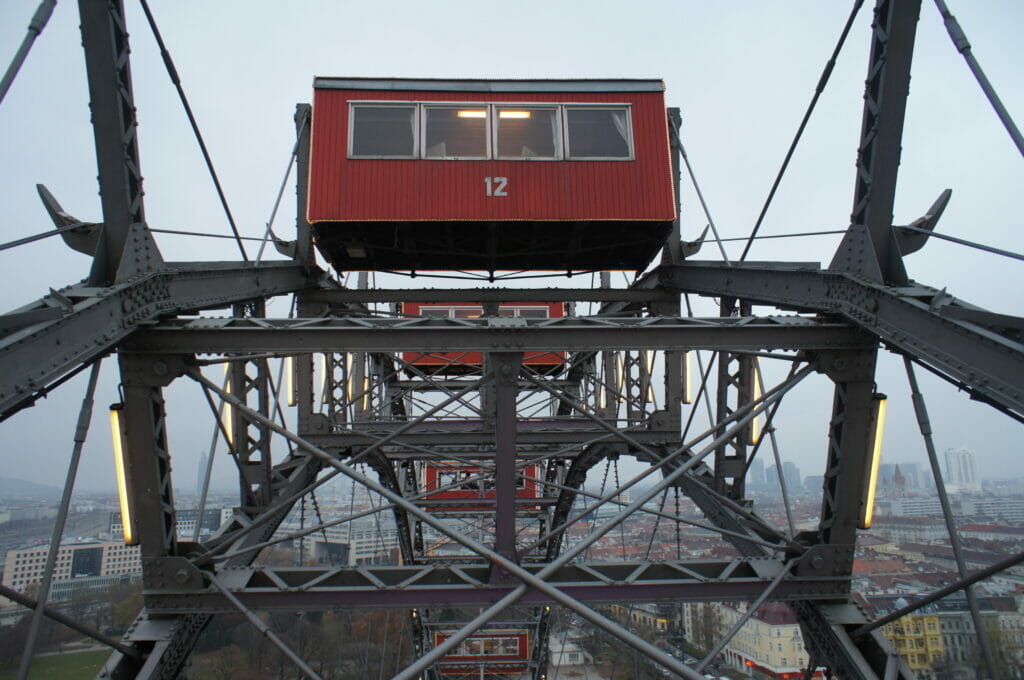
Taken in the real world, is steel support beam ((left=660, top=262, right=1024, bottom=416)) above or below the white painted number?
below

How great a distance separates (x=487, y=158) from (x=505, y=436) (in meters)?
5.83

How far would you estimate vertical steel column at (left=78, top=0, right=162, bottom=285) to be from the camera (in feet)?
22.7

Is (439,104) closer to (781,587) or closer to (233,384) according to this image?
(233,384)

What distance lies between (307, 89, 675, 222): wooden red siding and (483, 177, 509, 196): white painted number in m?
0.07

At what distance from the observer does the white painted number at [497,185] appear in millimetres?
11539

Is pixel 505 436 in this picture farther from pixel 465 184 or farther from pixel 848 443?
pixel 465 184

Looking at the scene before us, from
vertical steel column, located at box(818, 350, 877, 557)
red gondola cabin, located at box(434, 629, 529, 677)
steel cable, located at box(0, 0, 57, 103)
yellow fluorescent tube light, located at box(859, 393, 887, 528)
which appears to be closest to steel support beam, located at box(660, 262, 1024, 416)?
vertical steel column, located at box(818, 350, 877, 557)

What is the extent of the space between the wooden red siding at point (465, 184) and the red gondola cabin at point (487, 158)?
0.06ft

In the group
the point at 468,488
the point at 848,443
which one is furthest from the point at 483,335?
the point at 468,488

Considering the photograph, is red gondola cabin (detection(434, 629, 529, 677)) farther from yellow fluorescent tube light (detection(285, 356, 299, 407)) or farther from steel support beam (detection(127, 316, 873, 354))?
steel support beam (detection(127, 316, 873, 354))

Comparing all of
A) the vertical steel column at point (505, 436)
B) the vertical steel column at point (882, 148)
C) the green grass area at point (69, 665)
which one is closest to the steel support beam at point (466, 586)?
the vertical steel column at point (505, 436)

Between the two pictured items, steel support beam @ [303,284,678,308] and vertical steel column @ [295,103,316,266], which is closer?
vertical steel column @ [295,103,316,266]

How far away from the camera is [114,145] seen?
7.11 meters

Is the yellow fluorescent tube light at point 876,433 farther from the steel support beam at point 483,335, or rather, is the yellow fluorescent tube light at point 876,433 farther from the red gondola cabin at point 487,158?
the red gondola cabin at point 487,158
